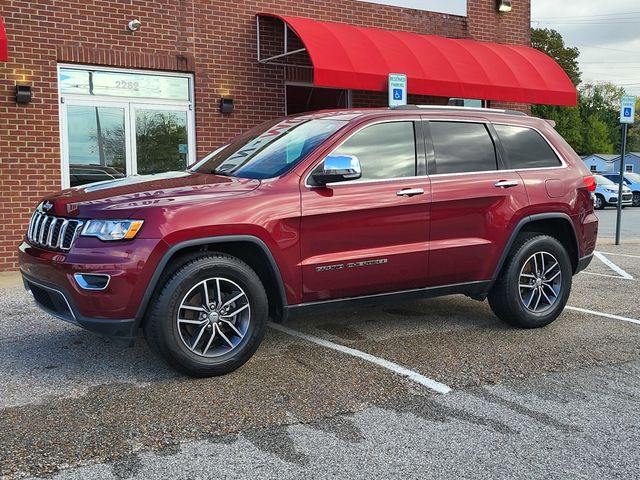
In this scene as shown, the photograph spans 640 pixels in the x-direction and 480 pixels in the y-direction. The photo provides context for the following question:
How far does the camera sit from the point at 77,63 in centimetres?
945

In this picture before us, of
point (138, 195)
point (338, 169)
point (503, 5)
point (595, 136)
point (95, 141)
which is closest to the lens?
Result: point (138, 195)

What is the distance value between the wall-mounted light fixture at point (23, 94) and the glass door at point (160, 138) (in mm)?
1533

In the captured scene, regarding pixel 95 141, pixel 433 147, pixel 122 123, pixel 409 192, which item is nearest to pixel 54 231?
pixel 409 192

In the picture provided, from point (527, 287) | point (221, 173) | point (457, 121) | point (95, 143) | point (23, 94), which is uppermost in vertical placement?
point (23, 94)

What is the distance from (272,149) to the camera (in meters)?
5.11

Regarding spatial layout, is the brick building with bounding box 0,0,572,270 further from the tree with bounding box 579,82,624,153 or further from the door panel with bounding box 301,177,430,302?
the tree with bounding box 579,82,624,153

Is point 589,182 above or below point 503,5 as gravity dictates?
below

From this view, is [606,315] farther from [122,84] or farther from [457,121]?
[122,84]

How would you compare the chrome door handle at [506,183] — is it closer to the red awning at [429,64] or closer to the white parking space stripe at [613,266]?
the white parking space stripe at [613,266]

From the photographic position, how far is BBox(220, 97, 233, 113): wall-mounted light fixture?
34.8ft

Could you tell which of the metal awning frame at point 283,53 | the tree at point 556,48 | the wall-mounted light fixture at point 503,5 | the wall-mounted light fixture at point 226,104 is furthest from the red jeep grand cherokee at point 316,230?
the tree at point 556,48

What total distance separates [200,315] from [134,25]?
267 inches

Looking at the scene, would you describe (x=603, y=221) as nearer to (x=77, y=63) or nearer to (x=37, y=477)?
(x=77, y=63)

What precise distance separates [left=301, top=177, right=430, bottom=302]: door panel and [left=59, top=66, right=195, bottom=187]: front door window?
20.1 feet
